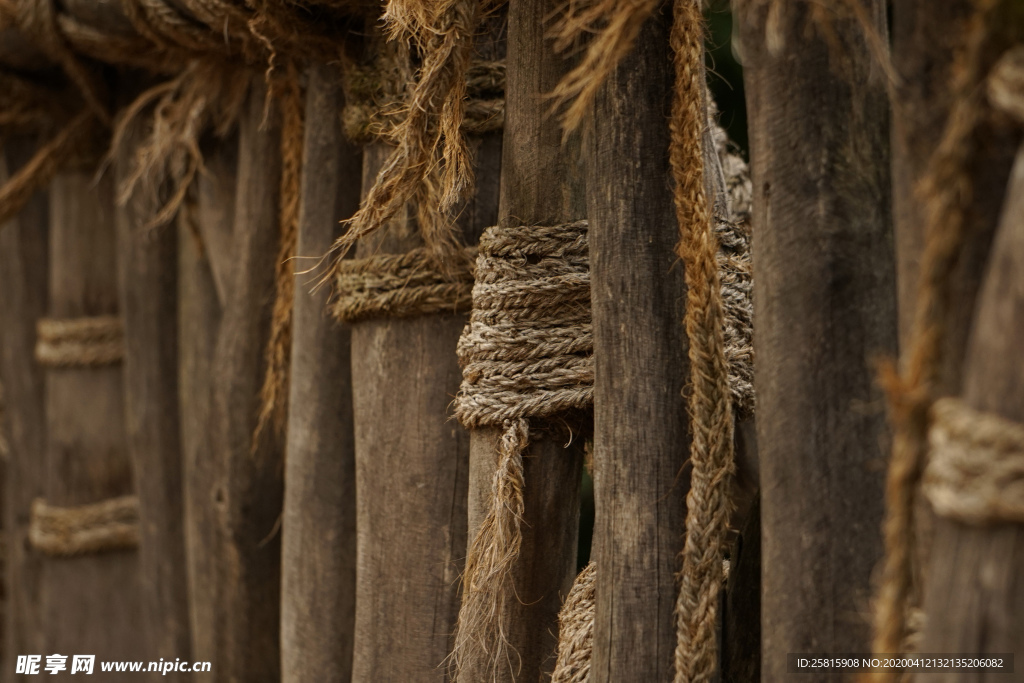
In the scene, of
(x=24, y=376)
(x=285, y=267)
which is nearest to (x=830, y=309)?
(x=285, y=267)

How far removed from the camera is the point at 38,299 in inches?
63.6

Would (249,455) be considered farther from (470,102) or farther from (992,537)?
(992,537)

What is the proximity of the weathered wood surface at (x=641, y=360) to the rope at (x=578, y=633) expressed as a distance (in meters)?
0.04

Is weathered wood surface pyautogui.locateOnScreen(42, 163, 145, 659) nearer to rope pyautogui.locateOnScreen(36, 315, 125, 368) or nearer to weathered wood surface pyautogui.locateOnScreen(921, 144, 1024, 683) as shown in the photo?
rope pyautogui.locateOnScreen(36, 315, 125, 368)

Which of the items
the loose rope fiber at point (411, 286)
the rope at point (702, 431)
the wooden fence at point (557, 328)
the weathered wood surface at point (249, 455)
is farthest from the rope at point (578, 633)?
the weathered wood surface at point (249, 455)

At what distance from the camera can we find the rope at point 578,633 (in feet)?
2.52

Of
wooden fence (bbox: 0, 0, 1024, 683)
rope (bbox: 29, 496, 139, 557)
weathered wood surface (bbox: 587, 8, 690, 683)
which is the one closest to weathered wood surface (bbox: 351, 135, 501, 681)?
wooden fence (bbox: 0, 0, 1024, 683)

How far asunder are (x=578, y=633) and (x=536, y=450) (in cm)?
17

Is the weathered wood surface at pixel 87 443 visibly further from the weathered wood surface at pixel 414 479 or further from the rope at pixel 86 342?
the weathered wood surface at pixel 414 479

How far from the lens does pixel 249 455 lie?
121 cm

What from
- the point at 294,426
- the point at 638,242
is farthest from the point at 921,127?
the point at 294,426

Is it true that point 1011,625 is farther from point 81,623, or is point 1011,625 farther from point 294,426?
point 81,623

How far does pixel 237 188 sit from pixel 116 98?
357 millimetres

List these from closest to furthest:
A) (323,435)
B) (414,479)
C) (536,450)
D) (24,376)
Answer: (536,450), (414,479), (323,435), (24,376)
